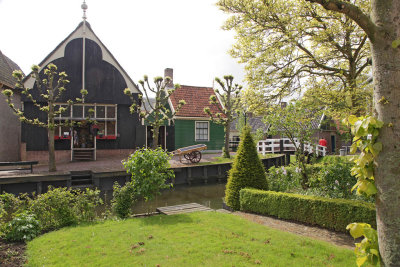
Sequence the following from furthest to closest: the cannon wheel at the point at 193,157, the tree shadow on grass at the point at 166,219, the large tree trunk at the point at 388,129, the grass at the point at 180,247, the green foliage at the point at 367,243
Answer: the cannon wheel at the point at 193,157, the tree shadow on grass at the point at 166,219, the grass at the point at 180,247, the green foliage at the point at 367,243, the large tree trunk at the point at 388,129

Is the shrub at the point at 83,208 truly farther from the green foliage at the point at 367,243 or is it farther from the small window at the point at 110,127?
the small window at the point at 110,127

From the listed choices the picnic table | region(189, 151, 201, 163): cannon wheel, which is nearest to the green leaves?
the picnic table

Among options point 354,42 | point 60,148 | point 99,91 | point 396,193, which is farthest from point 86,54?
point 396,193

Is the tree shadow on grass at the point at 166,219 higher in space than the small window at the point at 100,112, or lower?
lower

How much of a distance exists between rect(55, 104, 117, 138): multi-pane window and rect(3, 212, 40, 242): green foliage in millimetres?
13349

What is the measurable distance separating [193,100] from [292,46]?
1467cm

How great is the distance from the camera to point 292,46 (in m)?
10.9

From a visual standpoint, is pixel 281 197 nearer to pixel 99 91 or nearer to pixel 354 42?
pixel 354 42

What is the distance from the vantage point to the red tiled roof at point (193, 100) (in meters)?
23.8

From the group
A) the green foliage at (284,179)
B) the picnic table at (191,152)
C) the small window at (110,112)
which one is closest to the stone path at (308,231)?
the green foliage at (284,179)

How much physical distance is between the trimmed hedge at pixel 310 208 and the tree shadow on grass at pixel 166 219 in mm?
1925

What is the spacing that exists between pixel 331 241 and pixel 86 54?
18.2 meters

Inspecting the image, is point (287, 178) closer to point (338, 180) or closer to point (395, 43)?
point (338, 180)

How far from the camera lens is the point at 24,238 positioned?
5.37m
